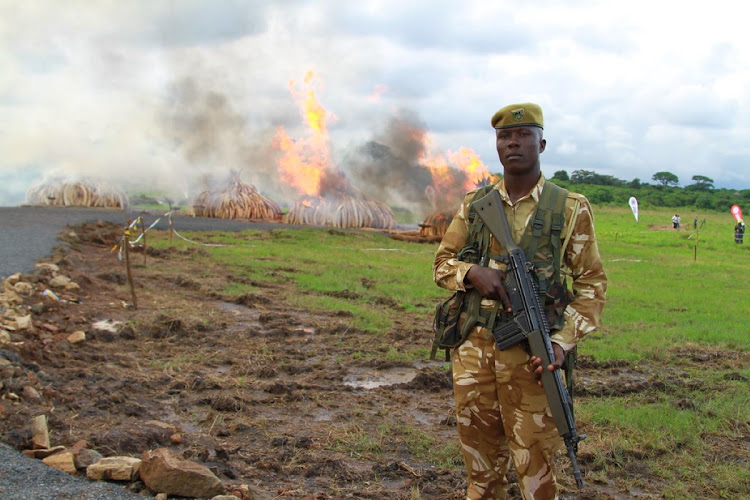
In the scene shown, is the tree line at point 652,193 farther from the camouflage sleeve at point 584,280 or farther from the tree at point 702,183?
the camouflage sleeve at point 584,280

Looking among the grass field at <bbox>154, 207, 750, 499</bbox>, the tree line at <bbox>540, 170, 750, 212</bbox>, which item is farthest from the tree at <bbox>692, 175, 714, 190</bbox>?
the grass field at <bbox>154, 207, 750, 499</bbox>

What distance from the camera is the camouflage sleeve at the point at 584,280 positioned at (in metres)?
2.97

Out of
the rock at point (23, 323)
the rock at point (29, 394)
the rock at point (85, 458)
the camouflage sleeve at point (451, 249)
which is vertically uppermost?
the camouflage sleeve at point (451, 249)

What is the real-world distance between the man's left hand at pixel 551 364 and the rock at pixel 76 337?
5.81 metres

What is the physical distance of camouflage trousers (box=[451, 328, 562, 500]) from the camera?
2938mm

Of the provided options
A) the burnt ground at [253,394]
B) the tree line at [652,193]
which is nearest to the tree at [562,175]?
the tree line at [652,193]

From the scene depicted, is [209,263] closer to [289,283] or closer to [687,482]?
[289,283]

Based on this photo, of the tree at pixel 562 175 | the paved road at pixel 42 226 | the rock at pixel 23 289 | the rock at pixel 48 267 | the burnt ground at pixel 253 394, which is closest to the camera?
the burnt ground at pixel 253 394

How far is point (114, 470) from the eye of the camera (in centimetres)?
389

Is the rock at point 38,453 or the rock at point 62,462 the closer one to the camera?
the rock at point 62,462

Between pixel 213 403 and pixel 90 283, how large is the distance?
590 cm

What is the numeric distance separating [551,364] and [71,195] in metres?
27.1

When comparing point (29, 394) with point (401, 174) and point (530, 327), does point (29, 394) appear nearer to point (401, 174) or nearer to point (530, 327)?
point (530, 327)

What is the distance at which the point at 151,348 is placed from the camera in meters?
7.52
